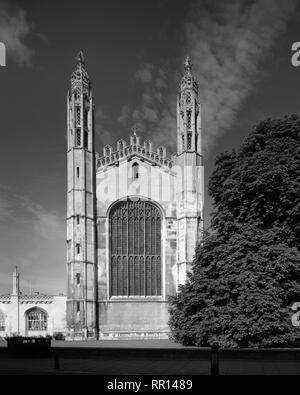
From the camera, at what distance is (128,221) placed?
135 ft

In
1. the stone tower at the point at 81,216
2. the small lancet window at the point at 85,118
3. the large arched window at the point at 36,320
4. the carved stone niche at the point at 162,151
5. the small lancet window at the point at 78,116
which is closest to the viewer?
the stone tower at the point at 81,216

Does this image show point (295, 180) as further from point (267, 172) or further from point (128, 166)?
point (128, 166)

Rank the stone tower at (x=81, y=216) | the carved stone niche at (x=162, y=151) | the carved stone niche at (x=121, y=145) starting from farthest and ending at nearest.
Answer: the carved stone niche at (x=162, y=151) < the carved stone niche at (x=121, y=145) < the stone tower at (x=81, y=216)

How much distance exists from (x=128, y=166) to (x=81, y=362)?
25.9m

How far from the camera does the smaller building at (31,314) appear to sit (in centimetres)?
5219

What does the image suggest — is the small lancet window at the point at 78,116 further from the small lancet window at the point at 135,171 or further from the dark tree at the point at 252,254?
the dark tree at the point at 252,254

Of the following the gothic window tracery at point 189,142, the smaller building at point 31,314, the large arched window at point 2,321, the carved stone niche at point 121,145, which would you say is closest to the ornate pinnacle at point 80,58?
the carved stone niche at point 121,145

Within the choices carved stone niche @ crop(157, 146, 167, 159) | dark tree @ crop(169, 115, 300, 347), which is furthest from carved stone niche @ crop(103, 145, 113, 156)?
dark tree @ crop(169, 115, 300, 347)

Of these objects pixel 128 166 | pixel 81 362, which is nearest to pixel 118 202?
pixel 128 166

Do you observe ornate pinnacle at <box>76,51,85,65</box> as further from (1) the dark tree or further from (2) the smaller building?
(2) the smaller building

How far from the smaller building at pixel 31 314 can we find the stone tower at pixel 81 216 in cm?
1469

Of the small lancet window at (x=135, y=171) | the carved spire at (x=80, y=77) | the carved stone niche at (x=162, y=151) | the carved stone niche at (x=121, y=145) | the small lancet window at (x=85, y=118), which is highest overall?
the carved spire at (x=80, y=77)

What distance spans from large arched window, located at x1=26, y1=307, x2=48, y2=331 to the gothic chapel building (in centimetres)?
1523

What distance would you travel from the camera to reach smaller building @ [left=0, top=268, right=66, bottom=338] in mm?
52188
